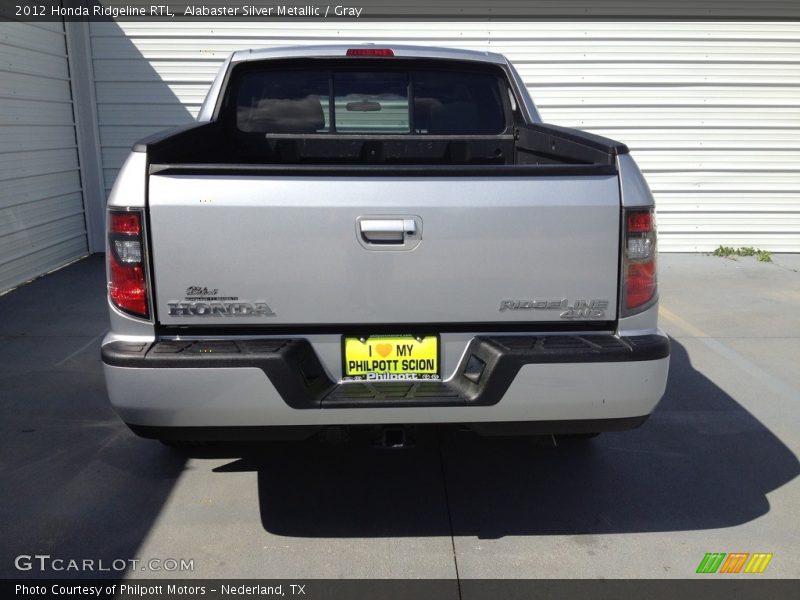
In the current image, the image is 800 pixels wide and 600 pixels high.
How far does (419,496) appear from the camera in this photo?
369 centimetres

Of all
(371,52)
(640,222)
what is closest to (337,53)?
(371,52)

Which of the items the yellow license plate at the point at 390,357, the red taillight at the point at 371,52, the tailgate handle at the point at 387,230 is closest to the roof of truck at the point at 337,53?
the red taillight at the point at 371,52

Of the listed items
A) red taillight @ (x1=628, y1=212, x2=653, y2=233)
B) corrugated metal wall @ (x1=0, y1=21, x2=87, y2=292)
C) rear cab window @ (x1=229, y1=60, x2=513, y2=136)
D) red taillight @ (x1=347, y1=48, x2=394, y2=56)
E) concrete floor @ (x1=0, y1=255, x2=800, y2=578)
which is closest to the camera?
red taillight @ (x1=628, y1=212, x2=653, y2=233)

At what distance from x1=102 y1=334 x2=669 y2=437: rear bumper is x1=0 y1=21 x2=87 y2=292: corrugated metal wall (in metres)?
5.54

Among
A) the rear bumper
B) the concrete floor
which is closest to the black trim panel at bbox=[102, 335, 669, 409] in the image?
the rear bumper

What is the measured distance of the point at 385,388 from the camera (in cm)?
294

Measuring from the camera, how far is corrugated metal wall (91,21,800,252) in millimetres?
9148

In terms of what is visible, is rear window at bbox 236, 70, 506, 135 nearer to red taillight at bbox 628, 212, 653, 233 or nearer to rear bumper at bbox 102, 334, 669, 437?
red taillight at bbox 628, 212, 653, 233

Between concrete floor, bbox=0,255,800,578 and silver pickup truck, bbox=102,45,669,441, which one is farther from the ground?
silver pickup truck, bbox=102,45,669,441

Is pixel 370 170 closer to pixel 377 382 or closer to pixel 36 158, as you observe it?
pixel 377 382

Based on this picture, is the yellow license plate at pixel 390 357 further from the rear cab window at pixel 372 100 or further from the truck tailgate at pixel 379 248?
the rear cab window at pixel 372 100

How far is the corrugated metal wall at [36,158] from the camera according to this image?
25.1 ft

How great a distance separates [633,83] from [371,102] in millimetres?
5809

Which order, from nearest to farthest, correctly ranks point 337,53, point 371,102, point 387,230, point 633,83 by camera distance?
point 387,230
point 337,53
point 371,102
point 633,83
